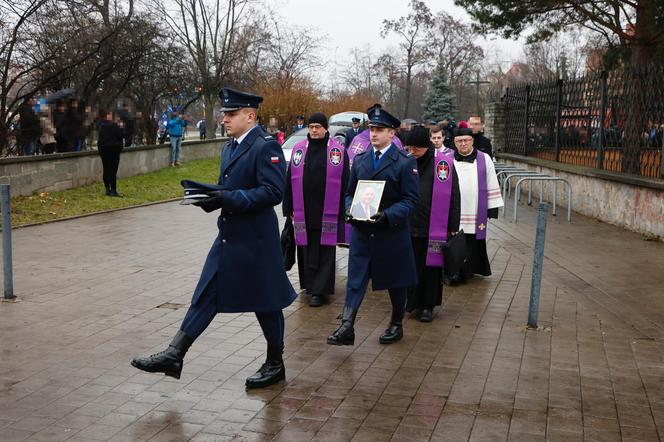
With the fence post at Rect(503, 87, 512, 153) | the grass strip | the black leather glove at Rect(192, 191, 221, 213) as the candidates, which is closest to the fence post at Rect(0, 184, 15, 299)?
the black leather glove at Rect(192, 191, 221, 213)

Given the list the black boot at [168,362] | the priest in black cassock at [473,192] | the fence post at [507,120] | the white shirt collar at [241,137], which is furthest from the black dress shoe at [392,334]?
the fence post at [507,120]

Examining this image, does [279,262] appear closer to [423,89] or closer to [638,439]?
[638,439]

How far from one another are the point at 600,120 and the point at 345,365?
11160 millimetres

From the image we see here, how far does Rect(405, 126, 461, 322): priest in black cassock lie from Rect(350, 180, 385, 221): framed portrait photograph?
111 cm

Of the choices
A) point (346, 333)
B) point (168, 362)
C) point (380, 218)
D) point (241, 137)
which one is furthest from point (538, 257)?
point (168, 362)

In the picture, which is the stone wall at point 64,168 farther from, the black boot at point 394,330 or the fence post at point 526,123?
the fence post at point 526,123

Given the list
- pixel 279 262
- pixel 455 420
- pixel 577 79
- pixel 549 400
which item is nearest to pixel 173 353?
pixel 279 262

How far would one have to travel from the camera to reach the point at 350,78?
2628 inches

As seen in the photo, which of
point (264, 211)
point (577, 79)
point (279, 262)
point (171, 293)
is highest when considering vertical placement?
point (577, 79)

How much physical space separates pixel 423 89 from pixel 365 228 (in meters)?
60.6

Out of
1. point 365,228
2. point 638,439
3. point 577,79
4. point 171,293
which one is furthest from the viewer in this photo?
point 577,79

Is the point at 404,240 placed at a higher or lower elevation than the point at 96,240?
higher

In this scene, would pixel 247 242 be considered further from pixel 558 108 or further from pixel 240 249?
pixel 558 108

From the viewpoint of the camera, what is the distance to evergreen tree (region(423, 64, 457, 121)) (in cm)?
5475
